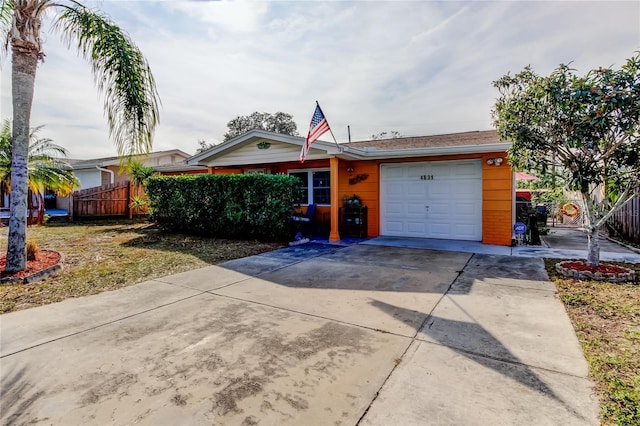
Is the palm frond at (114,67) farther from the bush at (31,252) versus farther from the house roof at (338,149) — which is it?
the house roof at (338,149)

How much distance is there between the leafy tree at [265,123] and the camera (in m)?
34.5

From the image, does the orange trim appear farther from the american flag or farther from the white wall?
the white wall

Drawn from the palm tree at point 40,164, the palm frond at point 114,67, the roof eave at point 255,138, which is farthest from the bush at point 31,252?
the palm tree at point 40,164

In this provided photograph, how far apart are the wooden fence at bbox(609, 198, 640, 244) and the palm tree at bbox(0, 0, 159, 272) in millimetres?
11586

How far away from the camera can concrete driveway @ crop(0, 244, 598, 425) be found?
2.14 m

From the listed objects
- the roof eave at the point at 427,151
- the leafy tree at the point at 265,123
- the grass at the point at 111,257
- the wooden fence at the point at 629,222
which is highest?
the leafy tree at the point at 265,123

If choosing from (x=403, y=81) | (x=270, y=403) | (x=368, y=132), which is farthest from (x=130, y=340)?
(x=368, y=132)

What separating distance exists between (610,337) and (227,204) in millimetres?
8522

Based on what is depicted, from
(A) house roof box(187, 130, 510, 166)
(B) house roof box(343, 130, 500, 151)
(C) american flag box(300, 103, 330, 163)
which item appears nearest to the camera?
(C) american flag box(300, 103, 330, 163)

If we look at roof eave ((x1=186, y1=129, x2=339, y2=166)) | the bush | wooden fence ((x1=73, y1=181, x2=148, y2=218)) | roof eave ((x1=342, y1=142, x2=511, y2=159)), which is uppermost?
roof eave ((x1=186, y1=129, x2=339, y2=166))

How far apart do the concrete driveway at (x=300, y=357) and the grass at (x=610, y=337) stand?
11 cm

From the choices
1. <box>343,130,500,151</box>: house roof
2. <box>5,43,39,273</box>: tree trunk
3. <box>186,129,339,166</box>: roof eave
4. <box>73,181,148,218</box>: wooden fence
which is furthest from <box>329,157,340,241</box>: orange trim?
<box>73,181,148,218</box>: wooden fence

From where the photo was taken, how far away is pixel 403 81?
1162cm

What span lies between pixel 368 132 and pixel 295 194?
3156 cm
